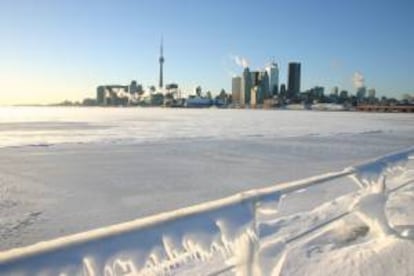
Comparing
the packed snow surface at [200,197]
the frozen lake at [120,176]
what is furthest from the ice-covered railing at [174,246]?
the frozen lake at [120,176]

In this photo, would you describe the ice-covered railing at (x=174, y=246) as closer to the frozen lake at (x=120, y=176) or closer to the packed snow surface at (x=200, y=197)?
the packed snow surface at (x=200, y=197)

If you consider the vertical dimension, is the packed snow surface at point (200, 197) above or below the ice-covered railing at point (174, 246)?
below

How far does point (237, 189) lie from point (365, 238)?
167 inches

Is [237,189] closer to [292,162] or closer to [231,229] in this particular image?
[292,162]

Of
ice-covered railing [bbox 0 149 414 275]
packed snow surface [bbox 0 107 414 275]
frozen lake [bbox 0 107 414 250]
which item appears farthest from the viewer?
frozen lake [bbox 0 107 414 250]

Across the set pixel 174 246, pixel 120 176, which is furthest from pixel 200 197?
pixel 174 246

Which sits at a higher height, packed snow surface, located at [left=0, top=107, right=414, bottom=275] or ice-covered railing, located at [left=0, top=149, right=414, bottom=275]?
ice-covered railing, located at [left=0, top=149, right=414, bottom=275]

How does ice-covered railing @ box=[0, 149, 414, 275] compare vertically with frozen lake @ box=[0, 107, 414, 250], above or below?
above

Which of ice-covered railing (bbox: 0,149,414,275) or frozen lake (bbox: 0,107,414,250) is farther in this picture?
frozen lake (bbox: 0,107,414,250)

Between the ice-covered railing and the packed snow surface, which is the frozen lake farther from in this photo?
the ice-covered railing

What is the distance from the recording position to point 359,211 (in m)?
4.96

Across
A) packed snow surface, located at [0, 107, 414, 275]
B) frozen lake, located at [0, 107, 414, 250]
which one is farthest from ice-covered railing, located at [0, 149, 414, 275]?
frozen lake, located at [0, 107, 414, 250]

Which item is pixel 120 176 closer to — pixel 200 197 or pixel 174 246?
pixel 200 197

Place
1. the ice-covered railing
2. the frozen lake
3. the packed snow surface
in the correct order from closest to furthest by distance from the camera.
Answer: the ice-covered railing
the packed snow surface
the frozen lake
